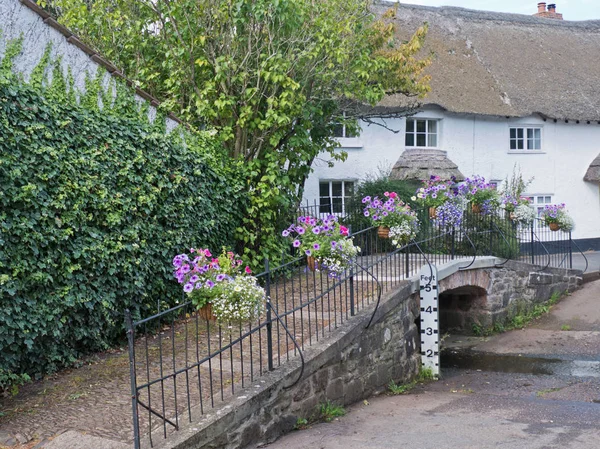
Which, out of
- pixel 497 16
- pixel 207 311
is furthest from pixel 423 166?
pixel 207 311

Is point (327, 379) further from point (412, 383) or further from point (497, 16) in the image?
point (497, 16)

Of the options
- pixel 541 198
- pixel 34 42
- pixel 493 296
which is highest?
pixel 34 42

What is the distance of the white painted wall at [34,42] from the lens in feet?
22.9

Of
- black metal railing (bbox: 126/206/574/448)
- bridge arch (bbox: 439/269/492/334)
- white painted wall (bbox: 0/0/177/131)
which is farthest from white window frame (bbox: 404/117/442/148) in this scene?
white painted wall (bbox: 0/0/177/131)

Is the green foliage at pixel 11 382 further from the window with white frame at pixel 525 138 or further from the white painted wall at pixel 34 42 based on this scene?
the window with white frame at pixel 525 138

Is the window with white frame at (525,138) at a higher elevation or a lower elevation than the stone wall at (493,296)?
higher

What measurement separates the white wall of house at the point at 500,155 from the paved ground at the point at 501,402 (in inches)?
263

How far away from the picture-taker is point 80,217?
696 centimetres

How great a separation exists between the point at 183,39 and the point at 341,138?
883 cm

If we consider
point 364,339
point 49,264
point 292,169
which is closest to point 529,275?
point 292,169

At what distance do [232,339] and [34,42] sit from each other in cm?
386

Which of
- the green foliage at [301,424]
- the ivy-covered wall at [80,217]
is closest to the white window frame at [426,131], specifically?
the ivy-covered wall at [80,217]

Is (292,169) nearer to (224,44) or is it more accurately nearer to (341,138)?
(224,44)

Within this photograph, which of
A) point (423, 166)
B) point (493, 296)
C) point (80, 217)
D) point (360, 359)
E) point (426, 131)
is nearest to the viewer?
point (80, 217)
